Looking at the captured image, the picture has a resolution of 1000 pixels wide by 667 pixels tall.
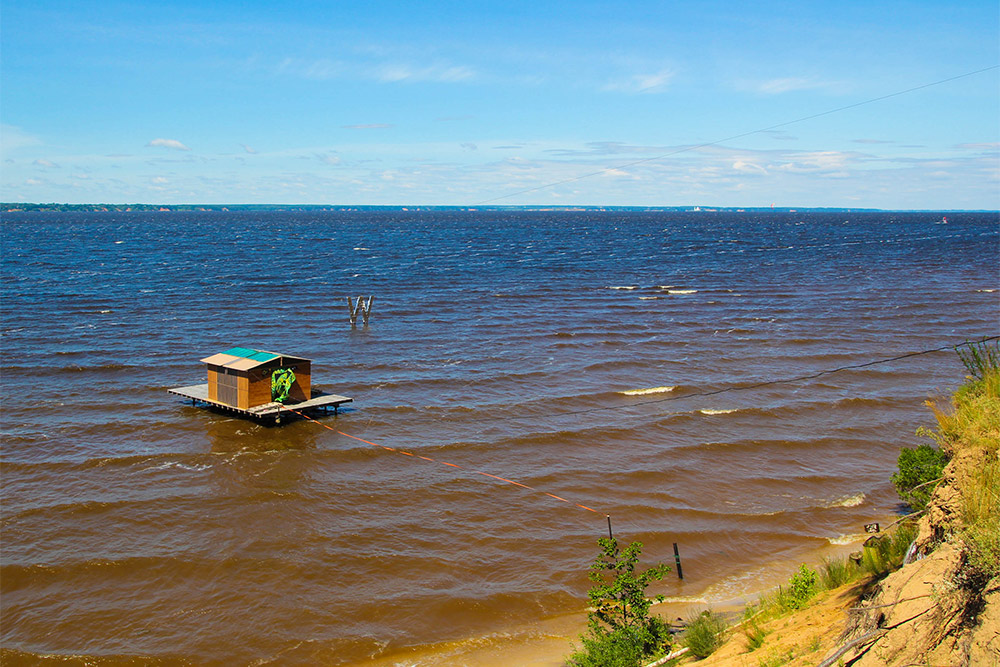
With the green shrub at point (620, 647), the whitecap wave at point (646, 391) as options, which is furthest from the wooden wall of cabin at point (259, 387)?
the green shrub at point (620, 647)

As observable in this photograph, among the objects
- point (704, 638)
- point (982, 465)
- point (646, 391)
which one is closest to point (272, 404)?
point (646, 391)

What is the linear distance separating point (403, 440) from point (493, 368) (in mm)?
8833

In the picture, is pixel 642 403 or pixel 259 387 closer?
pixel 259 387

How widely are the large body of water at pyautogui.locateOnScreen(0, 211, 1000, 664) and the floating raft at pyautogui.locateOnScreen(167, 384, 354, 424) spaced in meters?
0.50

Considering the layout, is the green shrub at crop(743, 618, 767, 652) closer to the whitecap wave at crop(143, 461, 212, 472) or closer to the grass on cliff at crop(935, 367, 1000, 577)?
the grass on cliff at crop(935, 367, 1000, 577)

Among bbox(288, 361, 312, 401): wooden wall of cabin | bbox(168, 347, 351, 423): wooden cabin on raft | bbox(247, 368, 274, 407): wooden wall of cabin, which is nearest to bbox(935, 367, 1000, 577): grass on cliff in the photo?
bbox(168, 347, 351, 423): wooden cabin on raft

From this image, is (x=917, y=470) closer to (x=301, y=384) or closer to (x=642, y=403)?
(x=642, y=403)

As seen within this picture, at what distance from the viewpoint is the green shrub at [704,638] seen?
32.9 feet

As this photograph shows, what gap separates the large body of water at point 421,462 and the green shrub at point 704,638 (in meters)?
3.68

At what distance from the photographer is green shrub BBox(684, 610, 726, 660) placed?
10023mm

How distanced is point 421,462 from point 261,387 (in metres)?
6.76

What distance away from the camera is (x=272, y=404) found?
24.9 metres

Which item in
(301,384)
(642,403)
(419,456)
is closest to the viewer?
(419,456)

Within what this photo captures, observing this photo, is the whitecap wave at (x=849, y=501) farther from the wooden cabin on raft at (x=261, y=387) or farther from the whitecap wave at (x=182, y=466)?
the whitecap wave at (x=182, y=466)
